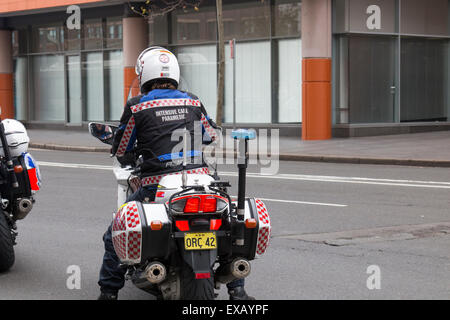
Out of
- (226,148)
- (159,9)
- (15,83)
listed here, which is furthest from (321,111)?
(15,83)

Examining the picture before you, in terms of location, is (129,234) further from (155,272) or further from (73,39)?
(73,39)

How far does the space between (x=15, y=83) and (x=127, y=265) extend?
1120 inches

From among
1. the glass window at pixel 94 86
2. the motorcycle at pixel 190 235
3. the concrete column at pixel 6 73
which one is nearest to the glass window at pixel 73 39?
the glass window at pixel 94 86

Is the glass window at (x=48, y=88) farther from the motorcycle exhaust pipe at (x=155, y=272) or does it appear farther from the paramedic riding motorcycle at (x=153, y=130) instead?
the motorcycle exhaust pipe at (x=155, y=272)

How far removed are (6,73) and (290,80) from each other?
13126 millimetres

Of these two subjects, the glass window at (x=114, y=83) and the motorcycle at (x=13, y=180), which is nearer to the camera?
the motorcycle at (x=13, y=180)

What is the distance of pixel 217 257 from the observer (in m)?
4.89

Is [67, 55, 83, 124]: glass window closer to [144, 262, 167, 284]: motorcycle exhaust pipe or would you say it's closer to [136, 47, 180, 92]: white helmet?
[136, 47, 180, 92]: white helmet

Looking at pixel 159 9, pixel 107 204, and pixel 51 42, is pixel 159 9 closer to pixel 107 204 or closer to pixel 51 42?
pixel 51 42

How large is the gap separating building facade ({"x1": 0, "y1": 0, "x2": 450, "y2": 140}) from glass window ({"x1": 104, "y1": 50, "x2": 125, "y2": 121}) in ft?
0.12

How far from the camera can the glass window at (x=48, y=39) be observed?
30.0m

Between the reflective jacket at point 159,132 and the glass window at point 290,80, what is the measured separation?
709 inches

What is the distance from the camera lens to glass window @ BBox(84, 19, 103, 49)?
2859 cm

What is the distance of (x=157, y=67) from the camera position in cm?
527
